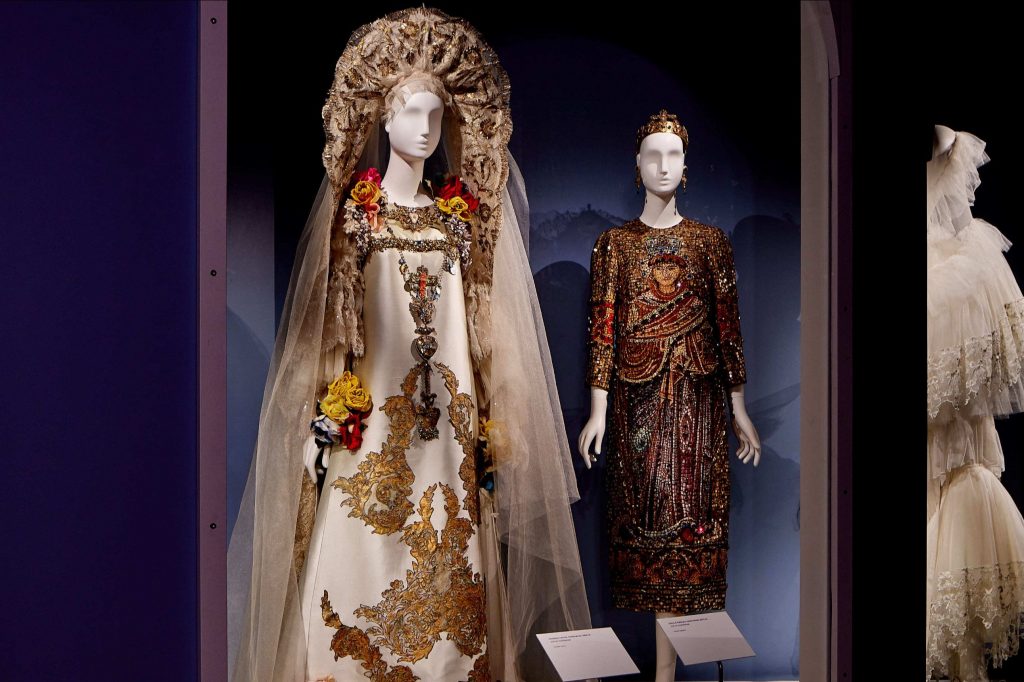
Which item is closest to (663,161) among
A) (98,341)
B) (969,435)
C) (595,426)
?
(595,426)

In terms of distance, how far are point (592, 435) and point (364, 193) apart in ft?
3.99

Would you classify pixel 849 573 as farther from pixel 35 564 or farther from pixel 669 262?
pixel 35 564

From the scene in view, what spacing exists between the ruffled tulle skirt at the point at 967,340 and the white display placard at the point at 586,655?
1581mm

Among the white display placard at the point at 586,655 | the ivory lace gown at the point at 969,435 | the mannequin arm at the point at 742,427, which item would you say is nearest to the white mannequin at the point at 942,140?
the ivory lace gown at the point at 969,435

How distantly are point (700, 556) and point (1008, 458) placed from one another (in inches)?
45.3

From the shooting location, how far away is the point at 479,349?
11.3 feet

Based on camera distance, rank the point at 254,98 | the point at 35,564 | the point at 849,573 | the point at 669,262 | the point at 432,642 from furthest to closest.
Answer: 1. the point at 669,262
2. the point at 254,98
3. the point at 432,642
4. the point at 849,573
5. the point at 35,564

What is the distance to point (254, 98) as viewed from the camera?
3.66 meters

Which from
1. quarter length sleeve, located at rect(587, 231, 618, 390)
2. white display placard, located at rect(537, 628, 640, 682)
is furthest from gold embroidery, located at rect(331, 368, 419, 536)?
quarter length sleeve, located at rect(587, 231, 618, 390)

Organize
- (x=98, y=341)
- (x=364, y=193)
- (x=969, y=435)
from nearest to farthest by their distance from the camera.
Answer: (x=98, y=341)
(x=364, y=193)
(x=969, y=435)

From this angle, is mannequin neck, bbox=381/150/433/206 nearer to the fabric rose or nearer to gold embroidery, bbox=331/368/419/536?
the fabric rose

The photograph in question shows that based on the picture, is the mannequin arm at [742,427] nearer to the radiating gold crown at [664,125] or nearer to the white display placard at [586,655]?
the radiating gold crown at [664,125]

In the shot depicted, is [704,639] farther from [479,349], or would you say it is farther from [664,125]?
[664,125]

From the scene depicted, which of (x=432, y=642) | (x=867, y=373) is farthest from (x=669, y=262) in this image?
(x=432, y=642)
